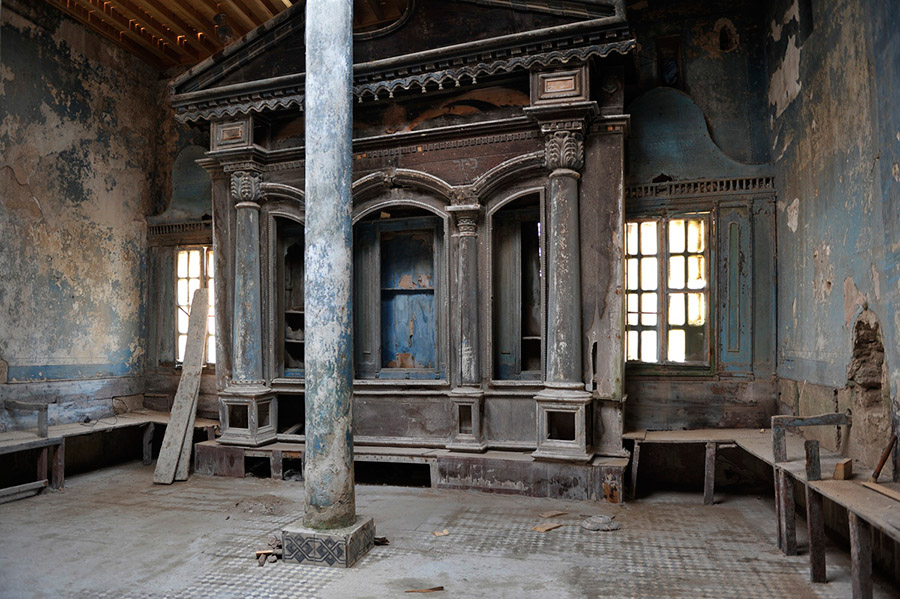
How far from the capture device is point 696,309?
738 cm

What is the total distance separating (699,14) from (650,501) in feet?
18.6

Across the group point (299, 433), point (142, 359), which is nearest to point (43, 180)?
point (142, 359)

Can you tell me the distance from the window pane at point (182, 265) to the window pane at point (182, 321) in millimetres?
522

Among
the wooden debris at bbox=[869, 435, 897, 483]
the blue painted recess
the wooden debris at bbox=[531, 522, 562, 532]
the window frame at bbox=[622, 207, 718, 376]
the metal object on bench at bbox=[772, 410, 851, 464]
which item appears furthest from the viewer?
the blue painted recess

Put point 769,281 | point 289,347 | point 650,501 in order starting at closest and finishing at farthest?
point 650,501 → point 769,281 → point 289,347

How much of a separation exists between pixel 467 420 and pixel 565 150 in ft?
10.0

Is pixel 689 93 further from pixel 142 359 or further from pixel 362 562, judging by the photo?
pixel 142 359

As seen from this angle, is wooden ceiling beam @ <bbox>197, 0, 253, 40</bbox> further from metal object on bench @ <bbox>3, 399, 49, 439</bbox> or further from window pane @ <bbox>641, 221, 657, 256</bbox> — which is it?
window pane @ <bbox>641, 221, 657, 256</bbox>

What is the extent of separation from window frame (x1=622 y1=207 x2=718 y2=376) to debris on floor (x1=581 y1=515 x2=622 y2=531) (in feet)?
7.67

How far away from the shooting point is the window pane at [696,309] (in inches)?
289

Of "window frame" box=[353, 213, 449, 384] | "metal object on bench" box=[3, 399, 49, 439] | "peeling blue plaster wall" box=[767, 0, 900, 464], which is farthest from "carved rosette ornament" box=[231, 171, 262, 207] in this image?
"peeling blue plaster wall" box=[767, 0, 900, 464]

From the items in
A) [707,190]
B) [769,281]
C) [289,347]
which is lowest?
[289,347]

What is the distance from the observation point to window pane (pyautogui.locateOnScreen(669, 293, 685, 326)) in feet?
24.3

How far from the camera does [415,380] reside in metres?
7.30
